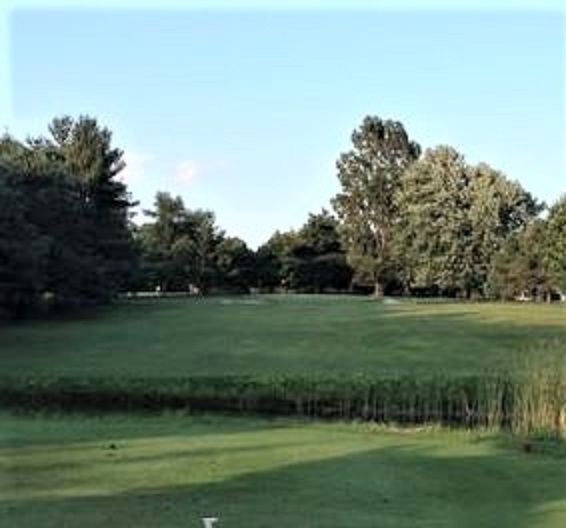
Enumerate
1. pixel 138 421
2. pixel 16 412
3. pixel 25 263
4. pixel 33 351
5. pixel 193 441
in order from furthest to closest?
pixel 25 263 < pixel 33 351 < pixel 16 412 < pixel 138 421 < pixel 193 441

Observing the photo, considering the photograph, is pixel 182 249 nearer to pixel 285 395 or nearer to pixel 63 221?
pixel 63 221

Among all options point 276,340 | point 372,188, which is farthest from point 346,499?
point 372,188

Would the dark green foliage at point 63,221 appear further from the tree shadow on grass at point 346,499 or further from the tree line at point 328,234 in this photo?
the tree shadow on grass at point 346,499

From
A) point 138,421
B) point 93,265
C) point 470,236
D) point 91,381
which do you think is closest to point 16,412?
point 138,421

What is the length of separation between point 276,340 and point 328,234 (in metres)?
53.8

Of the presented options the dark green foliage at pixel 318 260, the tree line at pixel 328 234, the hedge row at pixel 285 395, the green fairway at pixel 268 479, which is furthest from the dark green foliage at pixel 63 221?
the dark green foliage at pixel 318 260

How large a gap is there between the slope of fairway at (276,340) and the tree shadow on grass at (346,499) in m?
11.6

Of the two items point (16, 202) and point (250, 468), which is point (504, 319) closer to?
point (16, 202)

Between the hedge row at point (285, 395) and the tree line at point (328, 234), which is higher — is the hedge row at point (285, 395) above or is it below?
below

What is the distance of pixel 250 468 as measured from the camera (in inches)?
520

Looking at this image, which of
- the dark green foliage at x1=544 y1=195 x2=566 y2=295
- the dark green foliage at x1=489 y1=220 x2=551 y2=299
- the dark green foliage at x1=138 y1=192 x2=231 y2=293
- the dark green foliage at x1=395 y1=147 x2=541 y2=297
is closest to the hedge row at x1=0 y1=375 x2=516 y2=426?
the dark green foliage at x1=544 y1=195 x2=566 y2=295

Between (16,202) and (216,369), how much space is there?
1067 centimetres

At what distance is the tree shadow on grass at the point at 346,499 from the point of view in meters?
10.2

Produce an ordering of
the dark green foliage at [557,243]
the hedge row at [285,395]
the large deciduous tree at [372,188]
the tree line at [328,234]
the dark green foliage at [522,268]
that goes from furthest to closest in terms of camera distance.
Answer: the large deciduous tree at [372,188] → the dark green foliage at [522,268] → the dark green foliage at [557,243] → the tree line at [328,234] → the hedge row at [285,395]
